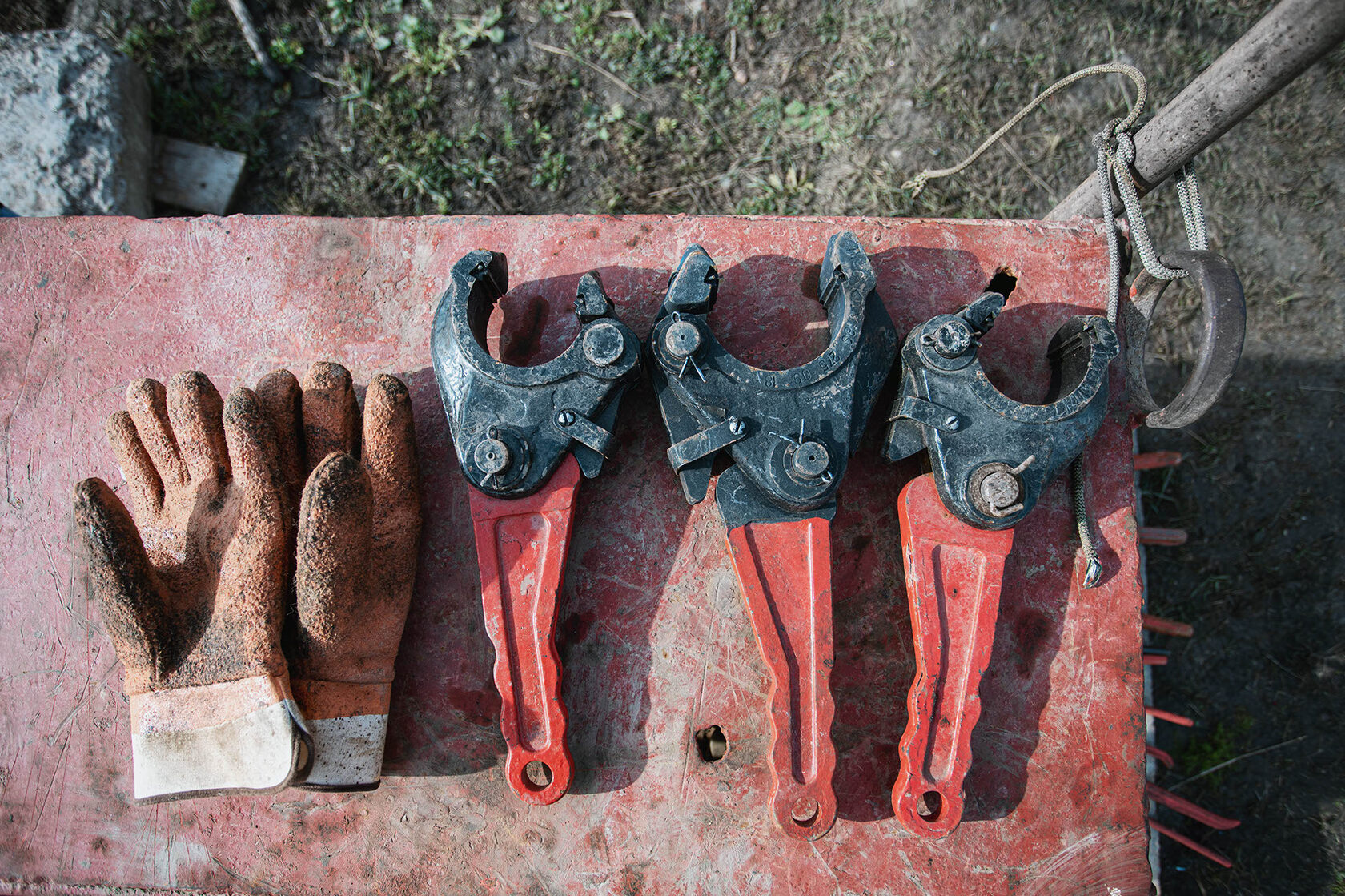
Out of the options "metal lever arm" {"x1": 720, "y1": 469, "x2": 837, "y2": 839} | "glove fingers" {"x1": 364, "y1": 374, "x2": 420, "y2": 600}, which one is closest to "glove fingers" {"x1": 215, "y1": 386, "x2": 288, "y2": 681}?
"glove fingers" {"x1": 364, "y1": 374, "x2": 420, "y2": 600}

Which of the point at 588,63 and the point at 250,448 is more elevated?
the point at 588,63

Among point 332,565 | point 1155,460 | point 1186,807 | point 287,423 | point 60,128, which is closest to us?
point 332,565

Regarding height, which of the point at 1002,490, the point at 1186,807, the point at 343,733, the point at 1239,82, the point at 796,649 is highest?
the point at 1239,82

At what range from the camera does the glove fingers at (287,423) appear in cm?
180

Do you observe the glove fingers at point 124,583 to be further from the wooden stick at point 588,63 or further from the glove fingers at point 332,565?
the wooden stick at point 588,63

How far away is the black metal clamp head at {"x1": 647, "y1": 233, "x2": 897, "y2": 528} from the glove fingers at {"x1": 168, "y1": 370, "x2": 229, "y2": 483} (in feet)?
3.62

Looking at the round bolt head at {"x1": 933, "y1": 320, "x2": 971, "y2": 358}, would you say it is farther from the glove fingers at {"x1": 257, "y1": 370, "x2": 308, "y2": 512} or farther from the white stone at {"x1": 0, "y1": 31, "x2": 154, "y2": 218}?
the white stone at {"x1": 0, "y1": 31, "x2": 154, "y2": 218}

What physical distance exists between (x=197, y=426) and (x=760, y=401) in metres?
1.37

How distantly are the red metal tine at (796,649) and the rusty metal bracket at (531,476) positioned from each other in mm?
435

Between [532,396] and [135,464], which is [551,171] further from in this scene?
[135,464]

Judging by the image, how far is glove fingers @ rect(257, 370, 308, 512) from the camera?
5.90 feet

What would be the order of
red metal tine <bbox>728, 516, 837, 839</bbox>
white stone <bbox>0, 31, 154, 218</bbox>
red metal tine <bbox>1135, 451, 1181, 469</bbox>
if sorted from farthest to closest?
white stone <bbox>0, 31, 154, 218</bbox>
red metal tine <bbox>1135, 451, 1181, 469</bbox>
red metal tine <bbox>728, 516, 837, 839</bbox>

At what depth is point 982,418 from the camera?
67.6 inches

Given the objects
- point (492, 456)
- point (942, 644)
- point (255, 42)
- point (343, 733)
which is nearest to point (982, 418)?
point (942, 644)
